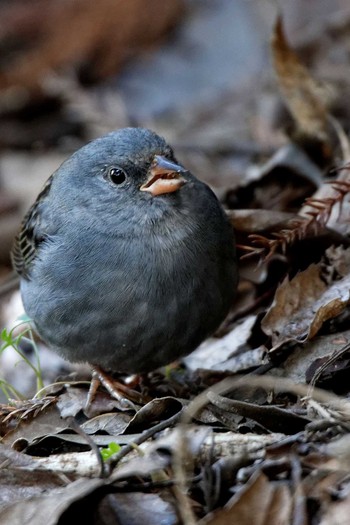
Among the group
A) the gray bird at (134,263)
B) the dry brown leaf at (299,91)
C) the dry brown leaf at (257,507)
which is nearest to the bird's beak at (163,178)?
the gray bird at (134,263)

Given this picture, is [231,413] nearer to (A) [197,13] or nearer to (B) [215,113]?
(B) [215,113]

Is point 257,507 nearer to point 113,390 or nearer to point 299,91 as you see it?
point 113,390

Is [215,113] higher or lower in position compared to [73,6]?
lower

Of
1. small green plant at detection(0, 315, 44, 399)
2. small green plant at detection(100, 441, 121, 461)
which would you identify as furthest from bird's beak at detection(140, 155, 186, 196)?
small green plant at detection(100, 441, 121, 461)

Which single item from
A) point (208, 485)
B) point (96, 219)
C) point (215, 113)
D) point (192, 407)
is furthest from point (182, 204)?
point (215, 113)

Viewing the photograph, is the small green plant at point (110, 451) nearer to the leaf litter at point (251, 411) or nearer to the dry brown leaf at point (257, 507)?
the leaf litter at point (251, 411)

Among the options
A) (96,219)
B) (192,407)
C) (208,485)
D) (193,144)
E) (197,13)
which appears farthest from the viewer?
(197,13)
